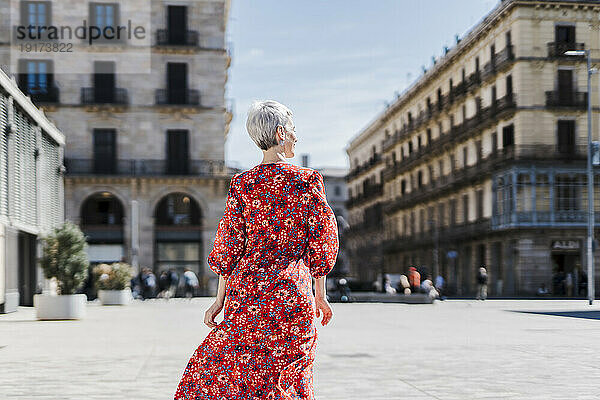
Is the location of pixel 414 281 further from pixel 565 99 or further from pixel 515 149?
pixel 565 99

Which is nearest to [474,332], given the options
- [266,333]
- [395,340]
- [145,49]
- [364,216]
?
[395,340]

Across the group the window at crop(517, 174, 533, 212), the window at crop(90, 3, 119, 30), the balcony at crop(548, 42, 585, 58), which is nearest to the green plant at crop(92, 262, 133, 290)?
the window at crop(90, 3, 119, 30)

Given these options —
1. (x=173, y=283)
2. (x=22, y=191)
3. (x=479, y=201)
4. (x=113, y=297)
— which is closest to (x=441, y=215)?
(x=479, y=201)

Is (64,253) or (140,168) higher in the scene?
(140,168)

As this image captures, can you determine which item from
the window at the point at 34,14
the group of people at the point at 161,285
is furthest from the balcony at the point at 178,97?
the group of people at the point at 161,285

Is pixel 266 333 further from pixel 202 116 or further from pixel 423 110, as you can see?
pixel 423 110

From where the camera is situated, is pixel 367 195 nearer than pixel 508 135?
No

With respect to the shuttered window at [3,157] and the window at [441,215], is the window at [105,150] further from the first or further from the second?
the window at [441,215]

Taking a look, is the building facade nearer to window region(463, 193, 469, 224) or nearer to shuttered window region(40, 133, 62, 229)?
shuttered window region(40, 133, 62, 229)

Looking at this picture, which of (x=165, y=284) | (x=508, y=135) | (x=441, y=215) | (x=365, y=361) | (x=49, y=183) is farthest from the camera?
(x=441, y=215)

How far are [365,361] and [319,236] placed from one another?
21.3 ft

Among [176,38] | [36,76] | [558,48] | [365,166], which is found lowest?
[365,166]

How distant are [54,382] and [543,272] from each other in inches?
1593

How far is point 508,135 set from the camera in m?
47.5
